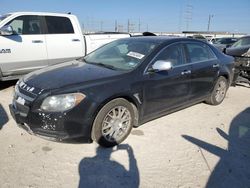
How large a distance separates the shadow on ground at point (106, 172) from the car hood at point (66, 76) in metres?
1.03

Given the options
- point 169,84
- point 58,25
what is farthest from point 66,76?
point 58,25

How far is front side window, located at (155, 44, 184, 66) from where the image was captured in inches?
162

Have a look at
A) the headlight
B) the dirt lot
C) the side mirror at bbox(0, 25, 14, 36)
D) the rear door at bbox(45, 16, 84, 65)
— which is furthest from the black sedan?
the side mirror at bbox(0, 25, 14, 36)

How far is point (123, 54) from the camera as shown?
4.27 metres

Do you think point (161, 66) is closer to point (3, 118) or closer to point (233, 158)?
point (233, 158)

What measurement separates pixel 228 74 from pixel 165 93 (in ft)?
7.65

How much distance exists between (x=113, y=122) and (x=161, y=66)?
1.12 meters

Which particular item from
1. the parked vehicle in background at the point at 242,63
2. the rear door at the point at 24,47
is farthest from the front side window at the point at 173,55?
the rear door at the point at 24,47

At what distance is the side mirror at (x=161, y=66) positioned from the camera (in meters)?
3.75

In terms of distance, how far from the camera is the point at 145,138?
3873 mm

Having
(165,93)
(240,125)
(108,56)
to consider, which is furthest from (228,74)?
(108,56)

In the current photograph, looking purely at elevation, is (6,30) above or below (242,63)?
above

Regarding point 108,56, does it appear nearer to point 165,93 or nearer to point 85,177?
point 165,93

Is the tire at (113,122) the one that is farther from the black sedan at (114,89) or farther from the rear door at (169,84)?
the rear door at (169,84)
